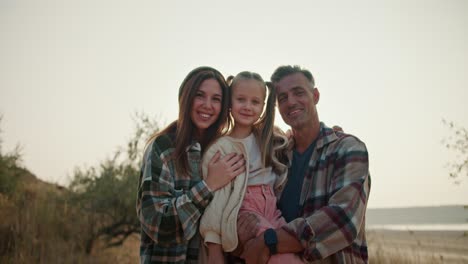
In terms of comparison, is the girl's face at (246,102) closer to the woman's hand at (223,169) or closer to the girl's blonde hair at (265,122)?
the girl's blonde hair at (265,122)

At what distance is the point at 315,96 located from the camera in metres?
3.80

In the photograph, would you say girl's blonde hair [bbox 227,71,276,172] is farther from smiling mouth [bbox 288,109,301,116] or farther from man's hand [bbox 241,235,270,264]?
man's hand [bbox 241,235,270,264]

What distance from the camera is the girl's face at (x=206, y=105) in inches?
126

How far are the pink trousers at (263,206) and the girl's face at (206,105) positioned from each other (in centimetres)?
69

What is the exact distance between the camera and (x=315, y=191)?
119 inches

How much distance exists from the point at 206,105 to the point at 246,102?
14.8 inches

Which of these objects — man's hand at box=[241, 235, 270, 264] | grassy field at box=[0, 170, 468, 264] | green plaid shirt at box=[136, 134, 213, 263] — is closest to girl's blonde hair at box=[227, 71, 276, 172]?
green plaid shirt at box=[136, 134, 213, 263]

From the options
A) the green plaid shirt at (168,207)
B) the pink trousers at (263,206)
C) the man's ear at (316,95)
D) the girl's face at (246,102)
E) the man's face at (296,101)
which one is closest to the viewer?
the green plaid shirt at (168,207)

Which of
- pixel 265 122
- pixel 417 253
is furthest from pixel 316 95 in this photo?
pixel 417 253

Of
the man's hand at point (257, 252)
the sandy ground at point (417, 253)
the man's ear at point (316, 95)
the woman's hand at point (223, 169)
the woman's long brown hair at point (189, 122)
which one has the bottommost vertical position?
the sandy ground at point (417, 253)

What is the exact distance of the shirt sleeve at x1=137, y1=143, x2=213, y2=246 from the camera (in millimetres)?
2650

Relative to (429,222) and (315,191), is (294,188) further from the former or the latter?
(429,222)

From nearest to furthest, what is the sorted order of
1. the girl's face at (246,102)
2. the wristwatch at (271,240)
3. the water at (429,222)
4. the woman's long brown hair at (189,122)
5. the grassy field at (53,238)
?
the wristwatch at (271,240), the woman's long brown hair at (189,122), the girl's face at (246,102), the grassy field at (53,238), the water at (429,222)

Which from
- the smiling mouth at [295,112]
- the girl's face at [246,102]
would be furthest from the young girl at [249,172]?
the smiling mouth at [295,112]
